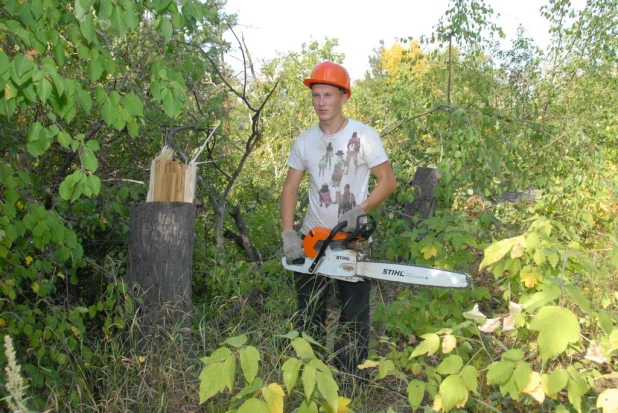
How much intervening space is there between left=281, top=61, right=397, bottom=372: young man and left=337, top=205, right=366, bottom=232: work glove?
0.32ft

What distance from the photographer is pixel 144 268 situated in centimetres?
366

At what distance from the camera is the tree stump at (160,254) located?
3.62 meters

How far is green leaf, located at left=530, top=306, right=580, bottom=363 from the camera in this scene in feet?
5.67

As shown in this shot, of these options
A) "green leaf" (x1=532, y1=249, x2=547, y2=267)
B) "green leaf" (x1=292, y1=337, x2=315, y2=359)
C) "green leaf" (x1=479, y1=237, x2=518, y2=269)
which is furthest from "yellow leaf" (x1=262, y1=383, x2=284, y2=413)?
"green leaf" (x1=532, y1=249, x2=547, y2=267)

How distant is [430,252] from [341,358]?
2.80 ft

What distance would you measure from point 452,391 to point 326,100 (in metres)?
1.81

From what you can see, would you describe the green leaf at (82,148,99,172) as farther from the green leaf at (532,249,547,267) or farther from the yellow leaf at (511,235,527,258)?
the green leaf at (532,249,547,267)

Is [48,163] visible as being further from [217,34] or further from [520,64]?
[520,64]

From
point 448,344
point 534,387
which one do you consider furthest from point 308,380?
point 534,387

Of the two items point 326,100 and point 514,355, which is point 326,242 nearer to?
point 326,100

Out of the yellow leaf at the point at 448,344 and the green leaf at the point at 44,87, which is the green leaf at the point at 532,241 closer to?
the yellow leaf at the point at 448,344

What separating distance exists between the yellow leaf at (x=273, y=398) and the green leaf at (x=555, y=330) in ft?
2.67

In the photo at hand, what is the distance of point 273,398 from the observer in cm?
180

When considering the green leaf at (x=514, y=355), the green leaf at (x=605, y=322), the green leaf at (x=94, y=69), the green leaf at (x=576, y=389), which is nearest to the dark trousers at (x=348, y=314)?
the green leaf at (x=514, y=355)
